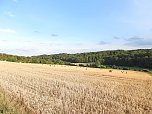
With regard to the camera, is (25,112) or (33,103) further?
(33,103)

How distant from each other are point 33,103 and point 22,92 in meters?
3.90

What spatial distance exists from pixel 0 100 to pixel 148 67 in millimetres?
69800

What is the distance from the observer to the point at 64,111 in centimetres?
1416

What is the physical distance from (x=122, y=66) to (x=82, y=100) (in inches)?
2860

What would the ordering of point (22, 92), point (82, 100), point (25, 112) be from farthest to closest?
1. point (22, 92)
2. point (82, 100)
3. point (25, 112)

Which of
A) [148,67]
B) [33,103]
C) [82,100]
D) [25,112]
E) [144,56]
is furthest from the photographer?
[144,56]

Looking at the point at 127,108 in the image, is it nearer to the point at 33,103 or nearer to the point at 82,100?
the point at 82,100

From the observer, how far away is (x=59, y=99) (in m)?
17.5

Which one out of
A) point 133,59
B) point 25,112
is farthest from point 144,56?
point 25,112

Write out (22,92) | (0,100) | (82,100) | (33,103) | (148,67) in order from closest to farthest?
(0,100), (33,103), (82,100), (22,92), (148,67)

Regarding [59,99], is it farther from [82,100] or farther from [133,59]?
[133,59]

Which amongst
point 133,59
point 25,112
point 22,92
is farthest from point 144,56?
point 25,112

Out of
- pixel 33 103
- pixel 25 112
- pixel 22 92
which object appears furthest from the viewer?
pixel 22 92

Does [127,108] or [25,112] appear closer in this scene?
[25,112]
